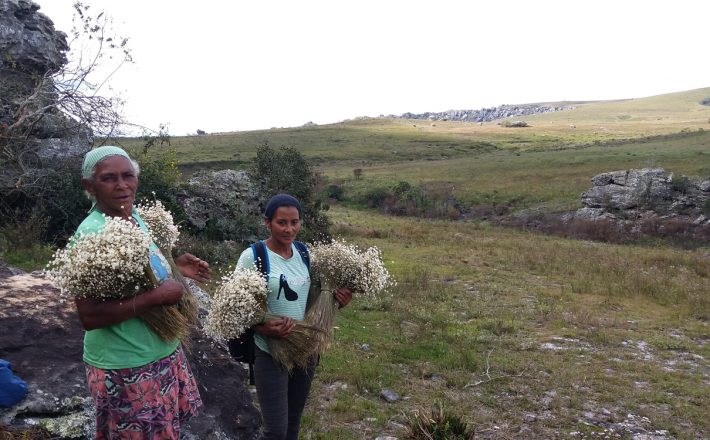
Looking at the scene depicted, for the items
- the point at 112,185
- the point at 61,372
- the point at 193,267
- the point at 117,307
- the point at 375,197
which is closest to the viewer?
the point at 117,307

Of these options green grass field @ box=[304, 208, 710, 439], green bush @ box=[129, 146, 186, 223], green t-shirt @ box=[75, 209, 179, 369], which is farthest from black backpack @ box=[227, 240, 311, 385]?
green bush @ box=[129, 146, 186, 223]

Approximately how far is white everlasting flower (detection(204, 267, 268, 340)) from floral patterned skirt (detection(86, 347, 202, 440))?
2.09ft

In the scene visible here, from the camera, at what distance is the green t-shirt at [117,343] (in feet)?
9.14

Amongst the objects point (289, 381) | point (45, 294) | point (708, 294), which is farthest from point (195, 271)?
point (708, 294)

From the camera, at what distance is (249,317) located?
11.8 feet

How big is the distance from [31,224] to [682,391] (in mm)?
12652

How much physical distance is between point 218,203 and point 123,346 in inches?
Answer: 499

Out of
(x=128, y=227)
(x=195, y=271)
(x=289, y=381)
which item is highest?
(x=128, y=227)

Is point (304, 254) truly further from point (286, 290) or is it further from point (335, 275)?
point (286, 290)

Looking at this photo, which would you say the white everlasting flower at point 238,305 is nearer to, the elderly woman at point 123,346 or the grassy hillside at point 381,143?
the elderly woman at point 123,346

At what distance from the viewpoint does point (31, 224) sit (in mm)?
10469

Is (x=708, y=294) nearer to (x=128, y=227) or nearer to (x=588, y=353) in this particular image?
(x=588, y=353)

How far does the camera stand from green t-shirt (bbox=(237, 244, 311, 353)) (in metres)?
3.84

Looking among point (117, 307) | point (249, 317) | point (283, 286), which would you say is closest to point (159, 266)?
point (117, 307)
